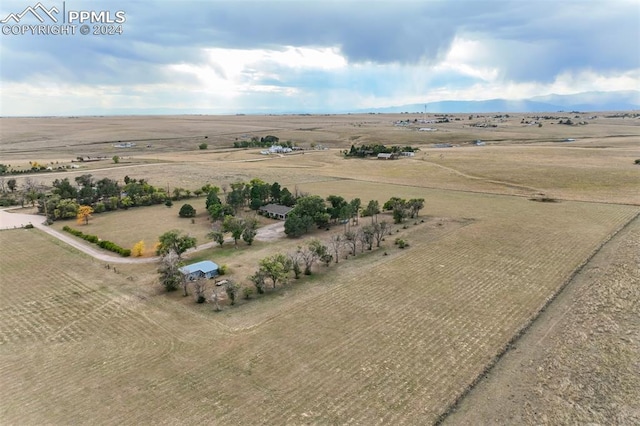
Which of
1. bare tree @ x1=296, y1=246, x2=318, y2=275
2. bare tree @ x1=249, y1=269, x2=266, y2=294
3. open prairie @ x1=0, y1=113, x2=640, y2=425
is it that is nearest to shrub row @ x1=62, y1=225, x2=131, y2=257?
open prairie @ x1=0, y1=113, x2=640, y2=425

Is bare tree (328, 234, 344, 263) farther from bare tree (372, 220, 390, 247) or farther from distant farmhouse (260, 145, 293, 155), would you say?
distant farmhouse (260, 145, 293, 155)

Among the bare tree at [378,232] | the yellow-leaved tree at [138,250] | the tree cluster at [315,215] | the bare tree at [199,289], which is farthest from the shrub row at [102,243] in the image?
the bare tree at [378,232]

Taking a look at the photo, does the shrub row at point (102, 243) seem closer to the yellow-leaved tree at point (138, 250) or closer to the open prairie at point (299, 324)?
the yellow-leaved tree at point (138, 250)

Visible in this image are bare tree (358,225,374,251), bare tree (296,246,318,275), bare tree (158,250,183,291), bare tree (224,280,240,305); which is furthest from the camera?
bare tree (358,225,374,251)

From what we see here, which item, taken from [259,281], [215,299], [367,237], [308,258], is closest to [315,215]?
[367,237]

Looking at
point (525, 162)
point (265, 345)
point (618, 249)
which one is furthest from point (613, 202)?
point (265, 345)

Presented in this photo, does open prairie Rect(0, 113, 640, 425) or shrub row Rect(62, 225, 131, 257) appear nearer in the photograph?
open prairie Rect(0, 113, 640, 425)
